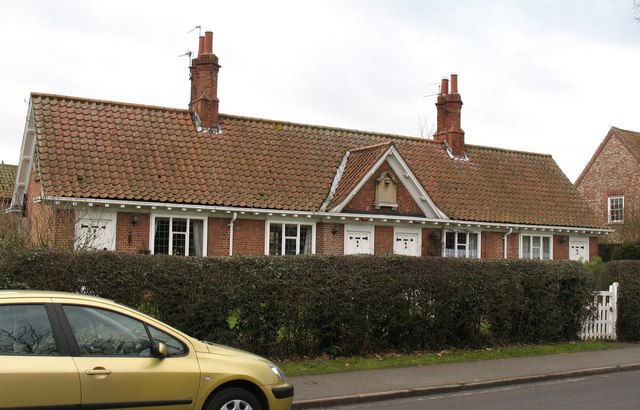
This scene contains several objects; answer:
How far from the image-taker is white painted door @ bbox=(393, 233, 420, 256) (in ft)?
77.9

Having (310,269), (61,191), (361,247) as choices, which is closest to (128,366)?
(310,269)

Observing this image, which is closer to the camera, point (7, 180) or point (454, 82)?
point (454, 82)

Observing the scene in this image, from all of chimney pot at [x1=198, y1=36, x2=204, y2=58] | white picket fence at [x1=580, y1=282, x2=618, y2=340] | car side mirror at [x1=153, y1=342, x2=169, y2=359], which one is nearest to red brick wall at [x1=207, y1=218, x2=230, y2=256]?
chimney pot at [x1=198, y1=36, x2=204, y2=58]

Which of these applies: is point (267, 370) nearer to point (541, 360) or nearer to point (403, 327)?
point (403, 327)

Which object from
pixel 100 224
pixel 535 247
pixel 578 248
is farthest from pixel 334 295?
pixel 578 248

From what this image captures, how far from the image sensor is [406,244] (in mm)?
24000

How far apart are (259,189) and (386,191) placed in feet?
14.7

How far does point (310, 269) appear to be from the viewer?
42.1 feet

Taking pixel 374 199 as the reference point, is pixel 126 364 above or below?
below

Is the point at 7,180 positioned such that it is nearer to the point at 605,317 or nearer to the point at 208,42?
the point at 208,42

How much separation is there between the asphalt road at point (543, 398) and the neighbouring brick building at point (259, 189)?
947 centimetres

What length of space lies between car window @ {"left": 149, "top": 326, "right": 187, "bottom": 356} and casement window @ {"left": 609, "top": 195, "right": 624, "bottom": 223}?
37.8m

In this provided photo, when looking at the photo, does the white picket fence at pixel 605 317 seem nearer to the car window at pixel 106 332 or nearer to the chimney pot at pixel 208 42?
the car window at pixel 106 332

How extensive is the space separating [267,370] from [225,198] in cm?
1378
